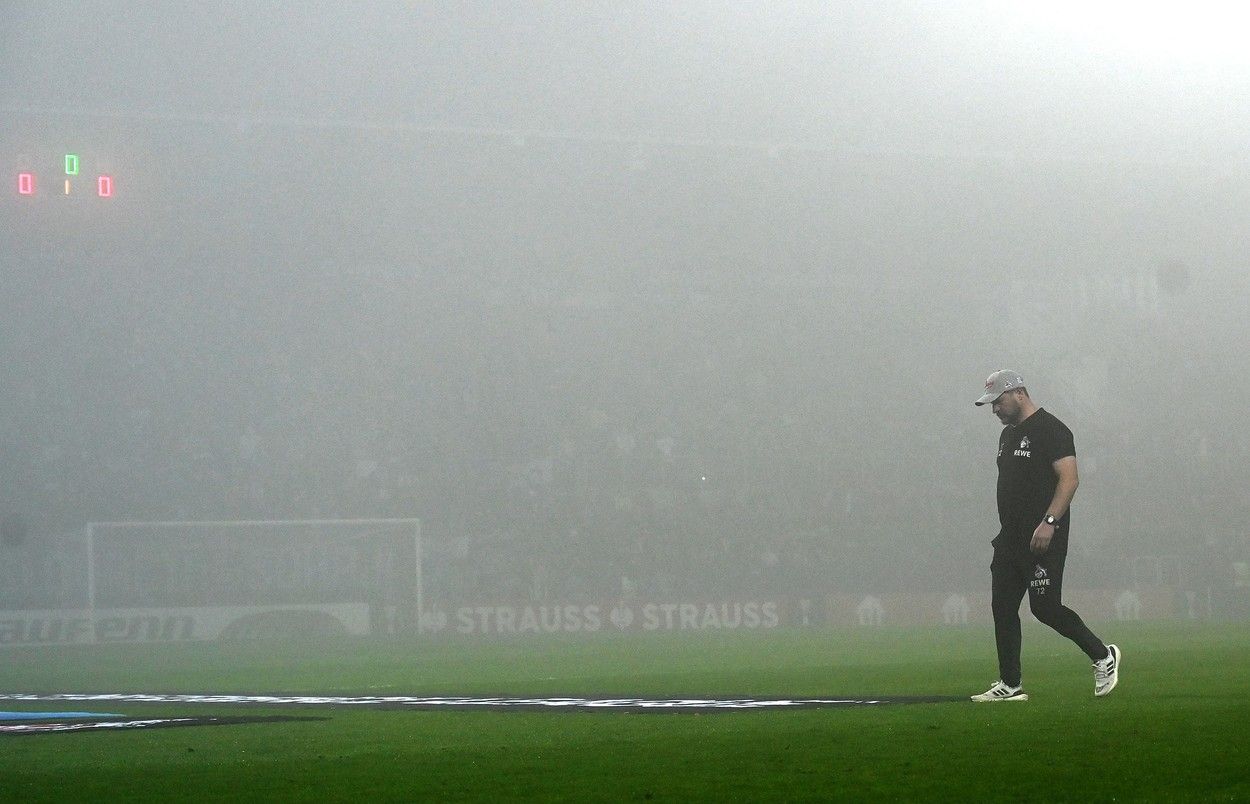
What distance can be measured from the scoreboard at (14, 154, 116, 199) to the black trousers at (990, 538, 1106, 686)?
2640 cm

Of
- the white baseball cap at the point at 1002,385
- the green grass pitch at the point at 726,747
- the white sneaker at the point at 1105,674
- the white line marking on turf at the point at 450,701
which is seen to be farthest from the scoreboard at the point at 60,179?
the white sneaker at the point at 1105,674

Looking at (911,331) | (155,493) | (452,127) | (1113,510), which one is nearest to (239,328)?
(155,493)

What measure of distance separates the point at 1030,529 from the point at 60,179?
1058 inches

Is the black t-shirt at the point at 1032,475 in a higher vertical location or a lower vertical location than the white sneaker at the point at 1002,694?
Answer: higher

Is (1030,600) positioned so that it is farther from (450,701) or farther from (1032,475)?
(450,701)

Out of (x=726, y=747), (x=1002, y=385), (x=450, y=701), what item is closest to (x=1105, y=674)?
(x=1002, y=385)

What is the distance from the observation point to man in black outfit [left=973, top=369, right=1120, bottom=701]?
6.63 meters

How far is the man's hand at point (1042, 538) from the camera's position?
259 inches

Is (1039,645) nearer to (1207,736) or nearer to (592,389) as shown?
(1207,736)

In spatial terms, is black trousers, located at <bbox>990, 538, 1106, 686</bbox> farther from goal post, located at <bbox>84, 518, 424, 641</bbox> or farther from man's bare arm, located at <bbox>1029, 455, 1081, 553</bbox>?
goal post, located at <bbox>84, 518, 424, 641</bbox>

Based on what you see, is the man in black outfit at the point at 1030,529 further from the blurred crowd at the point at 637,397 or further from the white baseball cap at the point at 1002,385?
the blurred crowd at the point at 637,397

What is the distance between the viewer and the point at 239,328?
3488 cm

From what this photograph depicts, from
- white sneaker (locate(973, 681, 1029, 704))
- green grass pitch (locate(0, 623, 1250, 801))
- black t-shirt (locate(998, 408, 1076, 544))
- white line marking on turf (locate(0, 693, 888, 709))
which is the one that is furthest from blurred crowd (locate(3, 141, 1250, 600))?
black t-shirt (locate(998, 408, 1076, 544))

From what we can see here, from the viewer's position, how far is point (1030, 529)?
22.1ft
